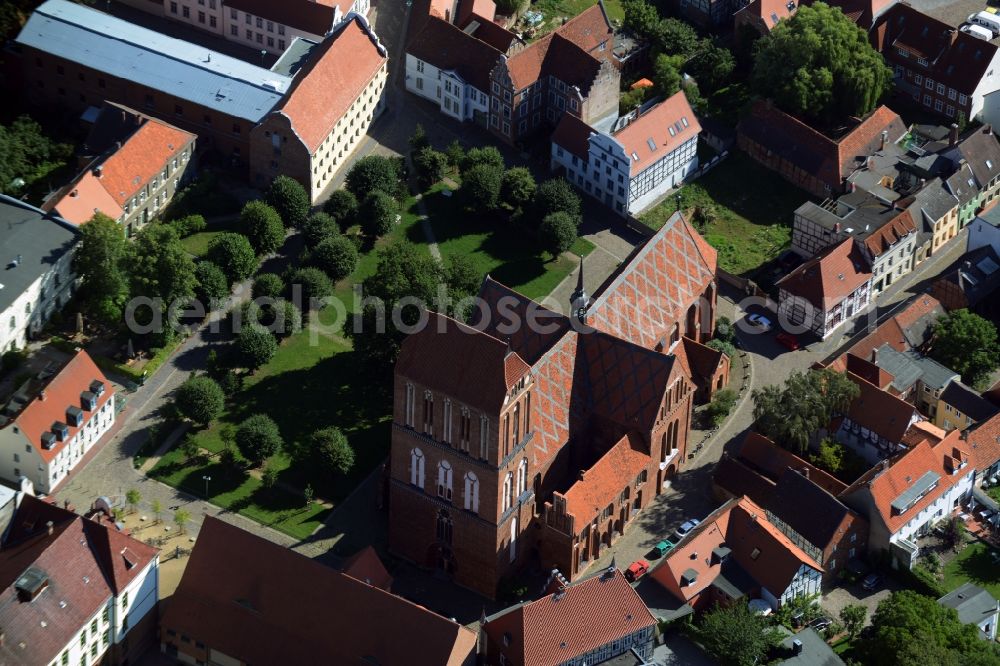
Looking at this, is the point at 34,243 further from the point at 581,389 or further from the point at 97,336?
the point at 581,389

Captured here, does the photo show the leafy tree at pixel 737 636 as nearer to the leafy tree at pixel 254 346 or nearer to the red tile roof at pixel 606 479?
the red tile roof at pixel 606 479

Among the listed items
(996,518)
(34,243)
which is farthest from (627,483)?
(34,243)

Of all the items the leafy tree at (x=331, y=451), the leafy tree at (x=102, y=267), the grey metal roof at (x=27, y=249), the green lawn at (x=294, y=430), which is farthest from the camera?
the leafy tree at (x=102, y=267)

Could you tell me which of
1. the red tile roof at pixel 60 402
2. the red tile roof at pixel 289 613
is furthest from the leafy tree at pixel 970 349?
the red tile roof at pixel 60 402

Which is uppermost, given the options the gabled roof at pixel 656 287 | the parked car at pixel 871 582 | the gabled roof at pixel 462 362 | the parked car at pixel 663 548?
the gabled roof at pixel 462 362

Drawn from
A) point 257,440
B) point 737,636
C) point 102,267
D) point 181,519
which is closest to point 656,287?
point 737,636

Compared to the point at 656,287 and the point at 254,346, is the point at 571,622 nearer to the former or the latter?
the point at 656,287
